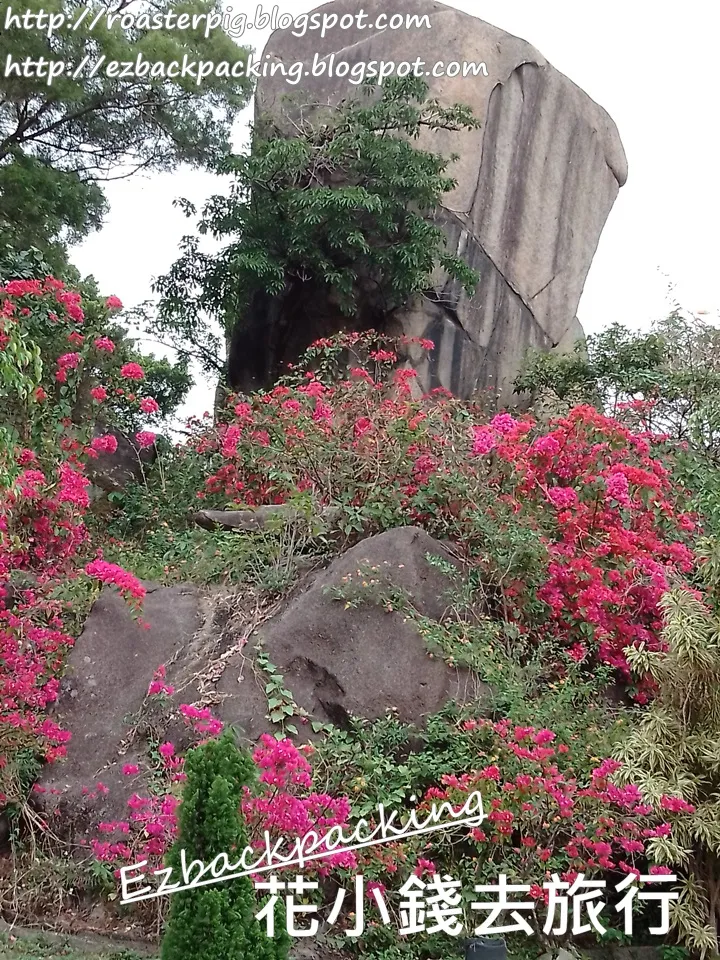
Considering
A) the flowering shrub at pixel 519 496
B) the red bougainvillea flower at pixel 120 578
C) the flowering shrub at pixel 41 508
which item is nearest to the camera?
the flowering shrub at pixel 41 508

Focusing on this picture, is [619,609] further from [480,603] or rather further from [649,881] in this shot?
[649,881]

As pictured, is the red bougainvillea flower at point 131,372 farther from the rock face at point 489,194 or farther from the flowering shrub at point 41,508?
the rock face at point 489,194

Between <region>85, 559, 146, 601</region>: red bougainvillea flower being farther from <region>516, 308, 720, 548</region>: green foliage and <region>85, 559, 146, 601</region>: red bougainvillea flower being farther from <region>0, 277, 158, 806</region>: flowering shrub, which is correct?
<region>516, 308, 720, 548</region>: green foliage

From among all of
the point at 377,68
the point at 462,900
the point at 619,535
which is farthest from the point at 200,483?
the point at 377,68

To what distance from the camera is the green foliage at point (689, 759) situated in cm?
390

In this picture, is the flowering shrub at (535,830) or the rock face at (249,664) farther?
the rock face at (249,664)

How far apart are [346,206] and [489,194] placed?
2956mm

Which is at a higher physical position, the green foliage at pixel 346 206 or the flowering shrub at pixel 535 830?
the green foliage at pixel 346 206

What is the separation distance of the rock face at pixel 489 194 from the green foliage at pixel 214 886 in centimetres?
765

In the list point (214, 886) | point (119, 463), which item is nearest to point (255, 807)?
point (214, 886)

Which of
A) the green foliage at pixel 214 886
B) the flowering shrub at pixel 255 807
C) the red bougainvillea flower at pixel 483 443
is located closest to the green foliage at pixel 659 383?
the red bougainvillea flower at pixel 483 443

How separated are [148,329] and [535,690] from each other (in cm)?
756

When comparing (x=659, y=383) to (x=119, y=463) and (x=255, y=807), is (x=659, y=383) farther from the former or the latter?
(x=255, y=807)

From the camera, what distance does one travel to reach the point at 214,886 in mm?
2910
